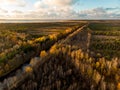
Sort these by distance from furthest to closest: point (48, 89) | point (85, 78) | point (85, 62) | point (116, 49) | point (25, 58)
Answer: point (116, 49), point (25, 58), point (85, 62), point (85, 78), point (48, 89)

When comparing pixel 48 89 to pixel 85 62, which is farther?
pixel 85 62

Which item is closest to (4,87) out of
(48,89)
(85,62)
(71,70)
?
(48,89)

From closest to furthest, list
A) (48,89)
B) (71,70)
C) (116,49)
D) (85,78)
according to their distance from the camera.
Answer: (48,89), (85,78), (71,70), (116,49)

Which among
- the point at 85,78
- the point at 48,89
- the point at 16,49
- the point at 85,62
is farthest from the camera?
the point at 16,49

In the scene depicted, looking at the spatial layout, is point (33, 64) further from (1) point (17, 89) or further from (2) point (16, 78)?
(1) point (17, 89)

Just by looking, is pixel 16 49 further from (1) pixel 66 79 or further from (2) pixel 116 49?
(2) pixel 116 49

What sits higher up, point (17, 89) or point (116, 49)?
point (17, 89)

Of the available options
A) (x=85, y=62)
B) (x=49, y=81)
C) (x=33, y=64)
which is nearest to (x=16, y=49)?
(x=33, y=64)

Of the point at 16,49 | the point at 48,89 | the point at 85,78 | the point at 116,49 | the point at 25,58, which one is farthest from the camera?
the point at 116,49

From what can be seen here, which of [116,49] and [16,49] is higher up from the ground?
[16,49]
